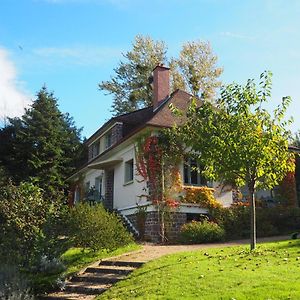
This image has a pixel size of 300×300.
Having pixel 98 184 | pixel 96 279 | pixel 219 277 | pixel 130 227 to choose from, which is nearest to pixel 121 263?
pixel 96 279

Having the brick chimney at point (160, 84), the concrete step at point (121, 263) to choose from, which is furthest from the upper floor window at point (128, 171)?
the concrete step at point (121, 263)

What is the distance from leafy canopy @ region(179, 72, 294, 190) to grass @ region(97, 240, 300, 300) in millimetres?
2288


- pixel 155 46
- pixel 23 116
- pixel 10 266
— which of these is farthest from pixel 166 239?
pixel 155 46

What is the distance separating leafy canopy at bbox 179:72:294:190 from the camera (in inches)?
475

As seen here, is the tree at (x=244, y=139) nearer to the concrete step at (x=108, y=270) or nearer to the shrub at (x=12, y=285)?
the concrete step at (x=108, y=270)

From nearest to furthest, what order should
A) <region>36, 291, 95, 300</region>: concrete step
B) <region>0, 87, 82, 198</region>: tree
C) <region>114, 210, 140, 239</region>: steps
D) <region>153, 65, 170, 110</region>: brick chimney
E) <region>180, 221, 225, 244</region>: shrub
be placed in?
<region>36, 291, 95, 300</region>: concrete step
<region>180, 221, 225, 244</region>: shrub
<region>114, 210, 140, 239</region>: steps
<region>153, 65, 170, 110</region>: brick chimney
<region>0, 87, 82, 198</region>: tree

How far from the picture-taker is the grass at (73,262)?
439 inches

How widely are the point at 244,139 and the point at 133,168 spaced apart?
10027 millimetres

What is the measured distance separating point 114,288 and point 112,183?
49.7 feet

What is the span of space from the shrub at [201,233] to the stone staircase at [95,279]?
5.14 m

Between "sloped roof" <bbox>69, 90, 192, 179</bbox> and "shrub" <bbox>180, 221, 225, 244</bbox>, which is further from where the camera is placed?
"sloped roof" <bbox>69, 90, 192, 179</bbox>

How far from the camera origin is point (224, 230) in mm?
Result: 17859

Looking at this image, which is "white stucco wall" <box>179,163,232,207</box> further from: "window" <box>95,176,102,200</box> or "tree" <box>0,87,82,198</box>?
"tree" <box>0,87,82,198</box>

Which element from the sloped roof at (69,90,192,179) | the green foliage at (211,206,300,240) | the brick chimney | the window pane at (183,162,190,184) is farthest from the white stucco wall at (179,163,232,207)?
the brick chimney
